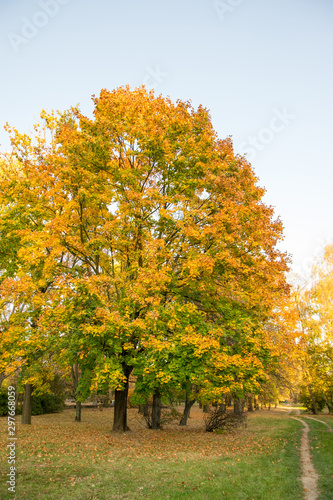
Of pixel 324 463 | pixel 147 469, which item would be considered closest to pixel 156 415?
pixel 147 469

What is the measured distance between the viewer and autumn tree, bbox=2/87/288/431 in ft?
34.0

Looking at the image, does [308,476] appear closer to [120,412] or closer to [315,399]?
[120,412]

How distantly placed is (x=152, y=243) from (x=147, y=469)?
6640 millimetres

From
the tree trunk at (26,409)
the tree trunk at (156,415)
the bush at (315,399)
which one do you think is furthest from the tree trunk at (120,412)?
the bush at (315,399)

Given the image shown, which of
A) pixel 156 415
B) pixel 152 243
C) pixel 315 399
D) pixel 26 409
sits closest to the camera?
pixel 152 243

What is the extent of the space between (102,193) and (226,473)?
34.3 ft

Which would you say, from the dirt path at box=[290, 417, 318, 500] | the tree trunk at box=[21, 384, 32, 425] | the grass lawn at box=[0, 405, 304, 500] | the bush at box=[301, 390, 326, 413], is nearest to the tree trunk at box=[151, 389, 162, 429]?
the grass lawn at box=[0, 405, 304, 500]

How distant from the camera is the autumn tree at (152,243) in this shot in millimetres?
10375

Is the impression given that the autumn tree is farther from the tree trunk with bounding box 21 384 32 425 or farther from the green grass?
the tree trunk with bounding box 21 384 32 425

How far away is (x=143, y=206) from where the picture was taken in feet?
40.4

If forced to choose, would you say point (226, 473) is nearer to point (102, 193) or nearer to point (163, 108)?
point (102, 193)

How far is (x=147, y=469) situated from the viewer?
26.3 feet

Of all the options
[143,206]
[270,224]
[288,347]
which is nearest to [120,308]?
[143,206]

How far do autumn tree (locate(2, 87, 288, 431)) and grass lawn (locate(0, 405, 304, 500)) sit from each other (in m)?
2.00
